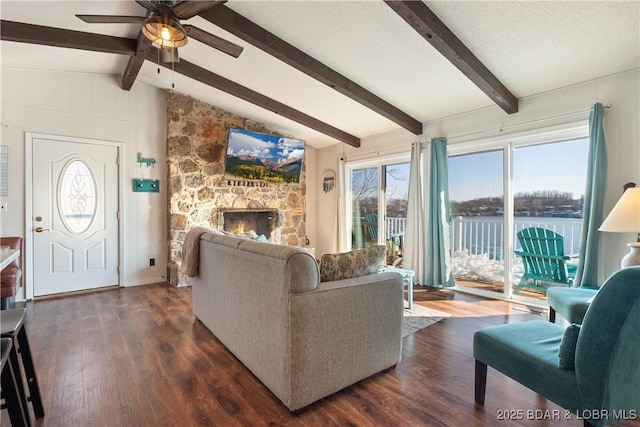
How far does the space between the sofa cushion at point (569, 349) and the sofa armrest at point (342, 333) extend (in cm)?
93

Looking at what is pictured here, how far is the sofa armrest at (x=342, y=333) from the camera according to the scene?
1.67 meters

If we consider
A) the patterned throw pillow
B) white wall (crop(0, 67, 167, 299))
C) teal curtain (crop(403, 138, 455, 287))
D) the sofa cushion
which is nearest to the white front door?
white wall (crop(0, 67, 167, 299))

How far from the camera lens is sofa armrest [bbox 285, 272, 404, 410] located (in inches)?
65.9

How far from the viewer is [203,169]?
496cm

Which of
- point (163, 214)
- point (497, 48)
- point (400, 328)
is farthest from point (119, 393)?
point (497, 48)

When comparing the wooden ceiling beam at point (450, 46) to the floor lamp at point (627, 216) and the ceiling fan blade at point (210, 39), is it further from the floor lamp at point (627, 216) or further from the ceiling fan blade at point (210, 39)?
the floor lamp at point (627, 216)

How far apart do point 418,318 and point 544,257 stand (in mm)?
1681

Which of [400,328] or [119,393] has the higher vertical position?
[400,328]

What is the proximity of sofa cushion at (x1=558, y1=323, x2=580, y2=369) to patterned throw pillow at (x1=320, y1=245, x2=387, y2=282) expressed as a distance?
104cm

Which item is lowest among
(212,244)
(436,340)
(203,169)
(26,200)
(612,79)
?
(436,340)

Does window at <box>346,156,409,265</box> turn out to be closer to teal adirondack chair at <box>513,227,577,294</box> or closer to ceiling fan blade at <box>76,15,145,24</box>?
teal adirondack chair at <box>513,227,577,294</box>

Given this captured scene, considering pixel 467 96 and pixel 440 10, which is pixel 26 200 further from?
pixel 467 96

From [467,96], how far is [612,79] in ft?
4.18

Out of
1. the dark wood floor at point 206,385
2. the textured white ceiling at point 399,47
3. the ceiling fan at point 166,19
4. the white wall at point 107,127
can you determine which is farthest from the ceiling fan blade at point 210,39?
the white wall at point 107,127
